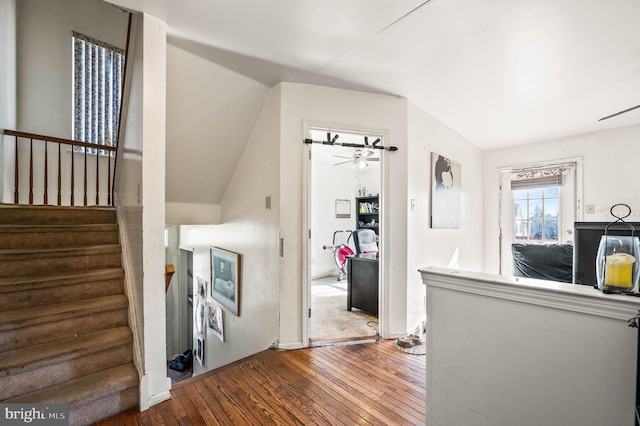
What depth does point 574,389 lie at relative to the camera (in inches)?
40.4

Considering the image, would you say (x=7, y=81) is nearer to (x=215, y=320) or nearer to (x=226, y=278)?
(x=226, y=278)

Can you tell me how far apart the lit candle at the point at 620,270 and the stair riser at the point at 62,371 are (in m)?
2.67

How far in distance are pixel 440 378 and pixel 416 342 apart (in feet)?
4.67

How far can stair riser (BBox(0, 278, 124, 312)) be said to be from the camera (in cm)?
186

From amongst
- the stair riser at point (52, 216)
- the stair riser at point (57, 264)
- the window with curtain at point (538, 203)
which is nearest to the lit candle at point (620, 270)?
the stair riser at point (57, 264)

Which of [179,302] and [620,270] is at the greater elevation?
[620,270]

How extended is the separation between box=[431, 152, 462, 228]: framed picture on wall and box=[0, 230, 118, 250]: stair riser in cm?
354

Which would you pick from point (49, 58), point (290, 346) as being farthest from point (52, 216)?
point (290, 346)

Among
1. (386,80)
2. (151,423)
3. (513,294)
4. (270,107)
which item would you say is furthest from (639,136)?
(151,423)

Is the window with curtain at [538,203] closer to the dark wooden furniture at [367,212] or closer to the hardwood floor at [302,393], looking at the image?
the dark wooden furniture at [367,212]

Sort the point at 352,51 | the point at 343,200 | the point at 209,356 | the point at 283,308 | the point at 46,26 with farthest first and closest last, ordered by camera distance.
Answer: the point at 343,200 < the point at 209,356 < the point at 46,26 < the point at 283,308 < the point at 352,51

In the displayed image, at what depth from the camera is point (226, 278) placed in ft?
11.8

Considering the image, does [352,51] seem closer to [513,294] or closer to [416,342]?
[513,294]

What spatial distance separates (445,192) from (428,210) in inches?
21.2
